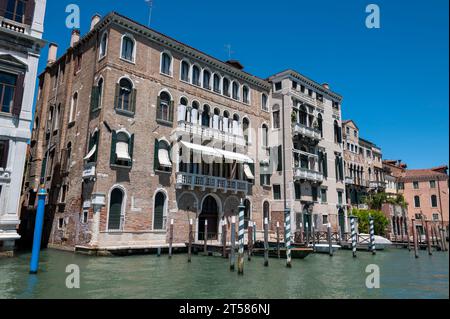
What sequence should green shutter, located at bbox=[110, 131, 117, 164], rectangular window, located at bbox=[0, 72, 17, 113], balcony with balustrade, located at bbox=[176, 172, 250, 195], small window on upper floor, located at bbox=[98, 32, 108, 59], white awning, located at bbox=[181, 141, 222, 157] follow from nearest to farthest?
rectangular window, located at bbox=[0, 72, 17, 113]
green shutter, located at bbox=[110, 131, 117, 164]
small window on upper floor, located at bbox=[98, 32, 108, 59]
white awning, located at bbox=[181, 141, 222, 157]
balcony with balustrade, located at bbox=[176, 172, 250, 195]

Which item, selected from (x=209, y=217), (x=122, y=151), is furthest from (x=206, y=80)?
(x=209, y=217)

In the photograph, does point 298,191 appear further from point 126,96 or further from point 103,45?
point 103,45

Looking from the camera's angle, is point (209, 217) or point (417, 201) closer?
point (209, 217)

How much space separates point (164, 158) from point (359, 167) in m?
20.5

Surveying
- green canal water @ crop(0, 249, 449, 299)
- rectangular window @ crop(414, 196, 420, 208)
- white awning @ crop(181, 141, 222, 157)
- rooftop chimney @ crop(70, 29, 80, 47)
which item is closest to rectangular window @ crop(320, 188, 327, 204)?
white awning @ crop(181, 141, 222, 157)

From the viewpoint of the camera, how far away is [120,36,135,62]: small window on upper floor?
17984mm

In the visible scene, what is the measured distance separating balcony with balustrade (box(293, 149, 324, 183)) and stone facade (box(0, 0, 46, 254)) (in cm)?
1649

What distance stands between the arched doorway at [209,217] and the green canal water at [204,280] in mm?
5697

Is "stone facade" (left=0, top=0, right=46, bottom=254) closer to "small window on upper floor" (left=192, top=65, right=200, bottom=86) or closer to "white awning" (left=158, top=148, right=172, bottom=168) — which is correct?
"white awning" (left=158, top=148, right=172, bottom=168)

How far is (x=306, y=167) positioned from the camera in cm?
2575

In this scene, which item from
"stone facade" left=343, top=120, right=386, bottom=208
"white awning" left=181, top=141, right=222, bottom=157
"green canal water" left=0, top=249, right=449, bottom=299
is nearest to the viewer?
"green canal water" left=0, top=249, right=449, bottom=299

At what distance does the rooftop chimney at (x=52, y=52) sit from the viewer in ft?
77.3
